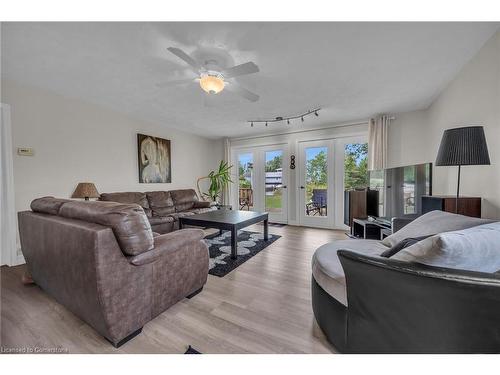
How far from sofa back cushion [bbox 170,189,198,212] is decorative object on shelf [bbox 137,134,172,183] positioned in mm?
380

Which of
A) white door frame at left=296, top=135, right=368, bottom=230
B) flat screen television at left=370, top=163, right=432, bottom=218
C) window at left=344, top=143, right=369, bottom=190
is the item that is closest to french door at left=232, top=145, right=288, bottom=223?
white door frame at left=296, top=135, right=368, bottom=230

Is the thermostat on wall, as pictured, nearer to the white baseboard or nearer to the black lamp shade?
the white baseboard

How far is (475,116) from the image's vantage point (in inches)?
75.4

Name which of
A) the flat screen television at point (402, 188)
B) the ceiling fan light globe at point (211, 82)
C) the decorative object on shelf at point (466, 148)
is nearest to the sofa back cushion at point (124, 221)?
the ceiling fan light globe at point (211, 82)

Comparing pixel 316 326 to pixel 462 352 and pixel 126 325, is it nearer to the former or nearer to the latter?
pixel 462 352

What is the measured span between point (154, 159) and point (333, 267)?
3.95 metres

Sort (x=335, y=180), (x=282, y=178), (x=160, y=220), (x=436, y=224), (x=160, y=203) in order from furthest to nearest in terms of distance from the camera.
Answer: (x=282, y=178) < (x=335, y=180) < (x=160, y=203) < (x=160, y=220) < (x=436, y=224)

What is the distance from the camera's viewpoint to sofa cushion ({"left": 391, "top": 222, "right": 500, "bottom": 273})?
778mm

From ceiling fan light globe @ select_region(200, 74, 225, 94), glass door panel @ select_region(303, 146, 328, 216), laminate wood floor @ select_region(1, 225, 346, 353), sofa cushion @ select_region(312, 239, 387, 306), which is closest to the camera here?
sofa cushion @ select_region(312, 239, 387, 306)

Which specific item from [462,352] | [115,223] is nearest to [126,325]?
[115,223]

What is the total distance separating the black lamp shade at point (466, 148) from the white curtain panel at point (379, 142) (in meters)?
2.08

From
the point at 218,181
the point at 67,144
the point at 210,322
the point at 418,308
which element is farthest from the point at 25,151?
the point at 418,308

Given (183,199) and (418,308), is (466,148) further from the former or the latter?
(183,199)

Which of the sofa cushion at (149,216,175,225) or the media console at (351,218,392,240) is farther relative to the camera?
the sofa cushion at (149,216,175,225)
